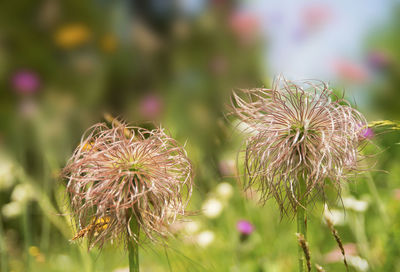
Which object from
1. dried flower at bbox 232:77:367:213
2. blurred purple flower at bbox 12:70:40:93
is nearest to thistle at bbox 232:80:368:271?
dried flower at bbox 232:77:367:213

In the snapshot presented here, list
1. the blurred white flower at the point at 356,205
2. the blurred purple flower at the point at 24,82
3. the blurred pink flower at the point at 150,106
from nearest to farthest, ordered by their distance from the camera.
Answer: the blurred white flower at the point at 356,205 < the blurred pink flower at the point at 150,106 < the blurred purple flower at the point at 24,82

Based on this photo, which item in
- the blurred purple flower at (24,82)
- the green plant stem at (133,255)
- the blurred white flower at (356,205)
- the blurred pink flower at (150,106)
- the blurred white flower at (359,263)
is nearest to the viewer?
the green plant stem at (133,255)

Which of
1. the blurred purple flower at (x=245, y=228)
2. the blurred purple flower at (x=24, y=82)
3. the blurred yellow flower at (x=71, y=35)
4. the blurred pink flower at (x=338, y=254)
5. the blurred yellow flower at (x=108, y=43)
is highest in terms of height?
the blurred yellow flower at (x=71, y=35)

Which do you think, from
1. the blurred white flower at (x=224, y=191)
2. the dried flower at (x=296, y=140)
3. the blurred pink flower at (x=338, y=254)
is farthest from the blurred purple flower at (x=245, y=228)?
the dried flower at (x=296, y=140)

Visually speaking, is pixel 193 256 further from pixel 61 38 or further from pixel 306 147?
pixel 61 38

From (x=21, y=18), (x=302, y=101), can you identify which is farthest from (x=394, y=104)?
(x=302, y=101)

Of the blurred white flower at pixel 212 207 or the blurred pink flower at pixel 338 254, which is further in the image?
the blurred white flower at pixel 212 207

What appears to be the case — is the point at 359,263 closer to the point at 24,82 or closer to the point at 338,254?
the point at 338,254

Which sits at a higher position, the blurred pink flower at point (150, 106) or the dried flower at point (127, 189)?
the blurred pink flower at point (150, 106)

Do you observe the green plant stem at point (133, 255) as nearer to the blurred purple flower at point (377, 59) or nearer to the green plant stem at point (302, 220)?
the green plant stem at point (302, 220)
